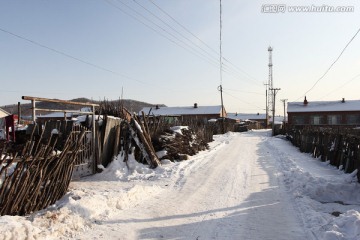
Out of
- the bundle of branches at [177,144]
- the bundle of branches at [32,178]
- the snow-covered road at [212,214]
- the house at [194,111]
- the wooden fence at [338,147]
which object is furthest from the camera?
the house at [194,111]

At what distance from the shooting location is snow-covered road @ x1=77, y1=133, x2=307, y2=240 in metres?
5.71

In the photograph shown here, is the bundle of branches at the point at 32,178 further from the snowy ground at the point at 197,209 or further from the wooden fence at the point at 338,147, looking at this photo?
the wooden fence at the point at 338,147

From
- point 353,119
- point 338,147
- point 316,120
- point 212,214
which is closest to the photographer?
point 212,214

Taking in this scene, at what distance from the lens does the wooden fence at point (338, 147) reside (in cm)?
1114

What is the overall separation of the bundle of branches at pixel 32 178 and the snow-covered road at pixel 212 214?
128cm

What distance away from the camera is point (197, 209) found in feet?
23.7

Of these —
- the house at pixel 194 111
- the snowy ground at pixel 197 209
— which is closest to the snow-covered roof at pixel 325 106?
the house at pixel 194 111

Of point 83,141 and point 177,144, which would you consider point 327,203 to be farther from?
point 177,144

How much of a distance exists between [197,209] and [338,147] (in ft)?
27.3

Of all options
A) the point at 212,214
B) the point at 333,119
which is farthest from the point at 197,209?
the point at 333,119

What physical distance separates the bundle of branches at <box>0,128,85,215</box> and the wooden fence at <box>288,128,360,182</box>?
310 inches

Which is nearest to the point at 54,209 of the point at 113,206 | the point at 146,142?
the point at 113,206

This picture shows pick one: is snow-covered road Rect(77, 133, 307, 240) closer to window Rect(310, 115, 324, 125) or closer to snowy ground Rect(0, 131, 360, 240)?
snowy ground Rect(0, 131, 360, 240)

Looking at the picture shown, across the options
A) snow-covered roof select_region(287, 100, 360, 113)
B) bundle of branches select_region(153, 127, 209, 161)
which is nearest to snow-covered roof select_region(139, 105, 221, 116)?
snow-covered roof select_region(287, 100, 360, 113)
